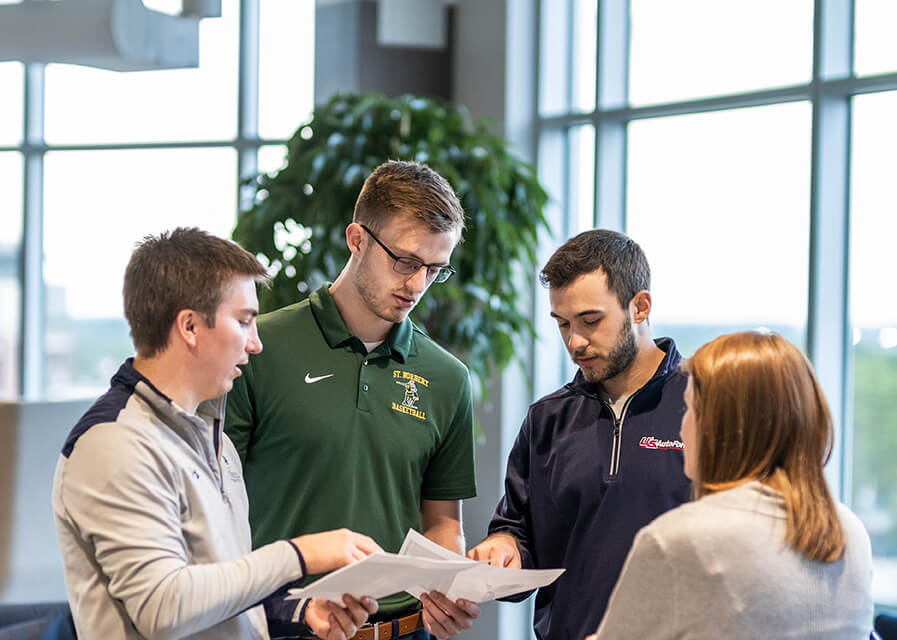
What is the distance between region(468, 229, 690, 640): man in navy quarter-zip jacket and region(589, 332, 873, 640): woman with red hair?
574 mm

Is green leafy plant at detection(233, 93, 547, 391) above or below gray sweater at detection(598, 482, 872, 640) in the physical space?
above

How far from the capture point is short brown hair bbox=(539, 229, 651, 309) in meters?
2.15

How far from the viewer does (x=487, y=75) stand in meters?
4.85

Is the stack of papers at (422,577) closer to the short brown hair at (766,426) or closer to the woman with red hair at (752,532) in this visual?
the woman with red hair at (752,532)

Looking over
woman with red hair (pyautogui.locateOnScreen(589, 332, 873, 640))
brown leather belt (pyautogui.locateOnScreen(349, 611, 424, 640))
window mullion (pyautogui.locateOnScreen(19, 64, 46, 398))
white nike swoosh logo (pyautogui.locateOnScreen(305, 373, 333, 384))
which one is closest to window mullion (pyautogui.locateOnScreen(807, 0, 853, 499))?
brown leather belt (pyautogui.locateOnScreen(349, 611, 424, 640))

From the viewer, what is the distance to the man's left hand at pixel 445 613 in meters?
2.03

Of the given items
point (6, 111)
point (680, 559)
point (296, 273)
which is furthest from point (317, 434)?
point (6, 111)

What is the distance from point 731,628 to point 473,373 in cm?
293

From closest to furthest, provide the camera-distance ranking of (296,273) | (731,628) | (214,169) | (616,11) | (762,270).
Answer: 1. (731,628)
2. (296,273)
3. (762,270)
4. (616,11)
5. (214,169)

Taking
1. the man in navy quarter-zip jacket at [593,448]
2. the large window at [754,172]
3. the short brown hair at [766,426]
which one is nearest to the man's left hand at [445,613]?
the man in navy quarter-zip jacket at [593,448]

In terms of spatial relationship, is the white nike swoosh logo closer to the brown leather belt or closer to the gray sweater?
the brown leather belt

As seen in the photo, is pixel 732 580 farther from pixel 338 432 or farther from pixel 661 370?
pixel 338 432

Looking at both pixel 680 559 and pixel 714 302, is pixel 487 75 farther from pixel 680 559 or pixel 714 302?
pixel 680 559

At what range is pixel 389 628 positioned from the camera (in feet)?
6.97
